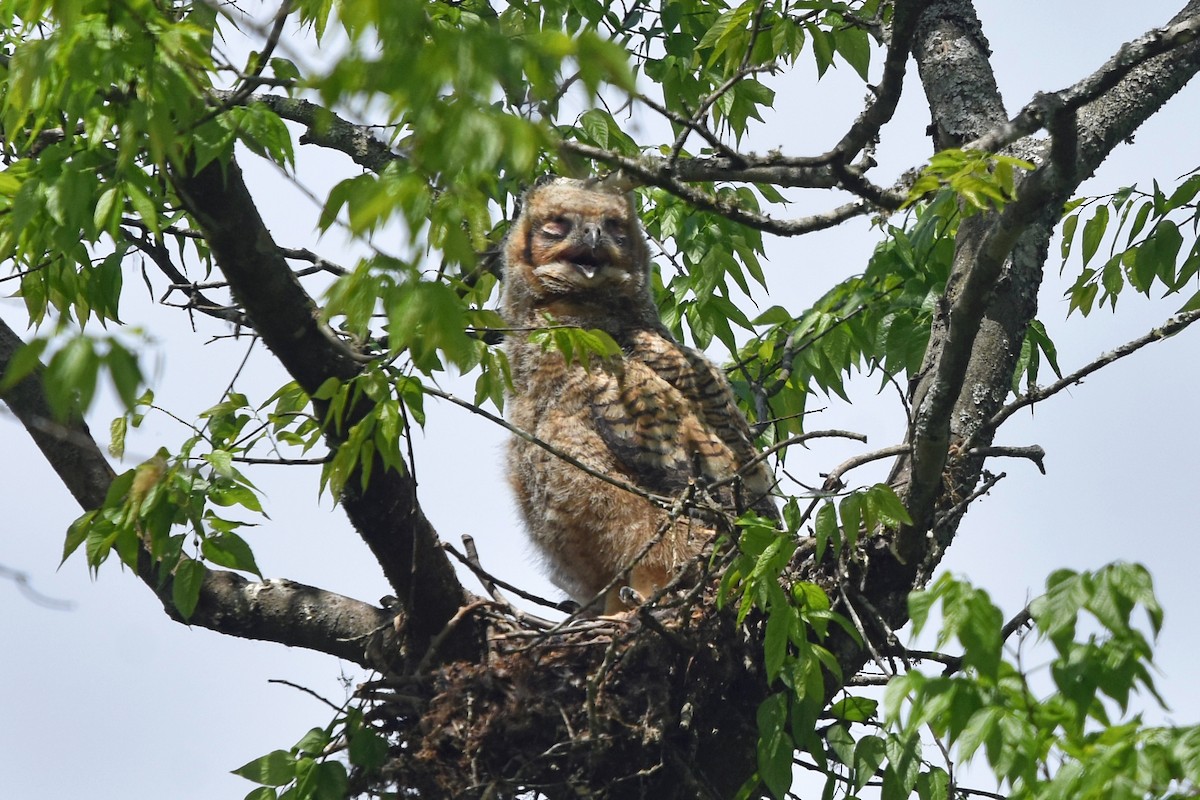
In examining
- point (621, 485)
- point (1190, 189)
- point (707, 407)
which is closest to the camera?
point (621, 485)

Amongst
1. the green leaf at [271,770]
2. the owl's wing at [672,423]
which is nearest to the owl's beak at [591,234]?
the owl's wing at [672,423]

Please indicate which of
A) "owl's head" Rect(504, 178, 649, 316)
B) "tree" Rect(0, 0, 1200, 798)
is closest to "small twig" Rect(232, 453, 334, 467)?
"tree" Rect(0, 0, 1200, 798)

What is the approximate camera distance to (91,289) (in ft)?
14.4

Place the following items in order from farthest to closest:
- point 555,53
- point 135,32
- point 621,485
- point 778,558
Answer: point 621,485 → point 778,558 → point 135,32 → point 555,53

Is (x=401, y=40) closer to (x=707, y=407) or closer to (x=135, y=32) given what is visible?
(x=135, y=32)

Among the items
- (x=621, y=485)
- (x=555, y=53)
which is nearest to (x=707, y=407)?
(x=621, y=485)

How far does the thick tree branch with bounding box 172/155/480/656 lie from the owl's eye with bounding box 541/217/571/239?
2.24 m

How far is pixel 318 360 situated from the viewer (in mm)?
3842

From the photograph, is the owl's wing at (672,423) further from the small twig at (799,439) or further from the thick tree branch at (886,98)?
the thick tree branch at (886,98)

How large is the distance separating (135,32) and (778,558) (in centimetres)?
200

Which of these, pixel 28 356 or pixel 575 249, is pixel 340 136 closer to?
pixel 575 249

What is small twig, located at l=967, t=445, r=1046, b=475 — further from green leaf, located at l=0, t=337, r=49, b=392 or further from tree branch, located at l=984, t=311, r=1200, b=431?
green leaf, located at l=0, t=337, r=49, b=392

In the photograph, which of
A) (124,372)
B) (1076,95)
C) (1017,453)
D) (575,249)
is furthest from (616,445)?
(124,372)

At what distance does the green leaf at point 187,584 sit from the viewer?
4.20 meters
